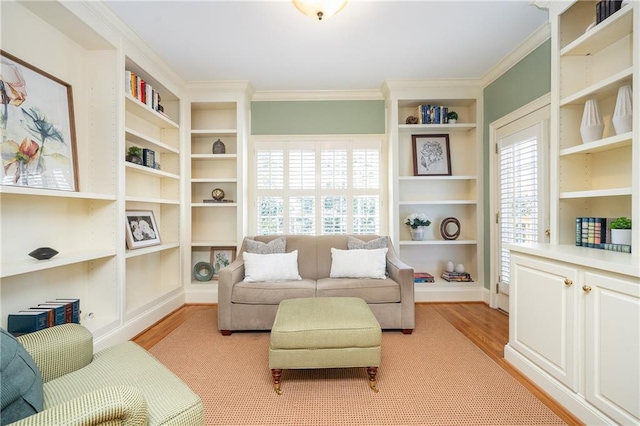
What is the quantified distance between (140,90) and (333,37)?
191 centimetres

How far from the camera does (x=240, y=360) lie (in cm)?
219

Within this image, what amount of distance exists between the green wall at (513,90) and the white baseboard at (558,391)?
5.20 ft

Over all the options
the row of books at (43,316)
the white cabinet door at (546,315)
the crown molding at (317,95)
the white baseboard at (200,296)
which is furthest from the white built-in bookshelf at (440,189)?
the row of books at (43,316)

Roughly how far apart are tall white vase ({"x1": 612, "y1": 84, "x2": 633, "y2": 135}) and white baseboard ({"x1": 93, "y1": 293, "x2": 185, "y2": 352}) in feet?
12.4

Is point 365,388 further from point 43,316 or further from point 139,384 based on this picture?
point 43,316

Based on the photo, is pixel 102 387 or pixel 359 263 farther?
pixel 359 263

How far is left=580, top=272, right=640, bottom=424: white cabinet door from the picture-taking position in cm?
128

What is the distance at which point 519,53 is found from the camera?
9.20 ft

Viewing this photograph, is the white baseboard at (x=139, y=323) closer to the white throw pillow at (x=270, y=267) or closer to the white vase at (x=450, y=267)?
the white throw pillow at (x=270, y=267)

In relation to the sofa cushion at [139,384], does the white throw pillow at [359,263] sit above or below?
above

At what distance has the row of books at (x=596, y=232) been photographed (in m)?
1.79

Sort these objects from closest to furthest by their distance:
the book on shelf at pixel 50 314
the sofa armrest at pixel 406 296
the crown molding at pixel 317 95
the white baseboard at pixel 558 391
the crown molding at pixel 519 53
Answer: the white baseboard at pixel 558 391, the book on shelf at pixel 50 314, the crown molding at pixel 519 53, the sofa armrest at pixel 406 296, the crown molding at pixel 317 95

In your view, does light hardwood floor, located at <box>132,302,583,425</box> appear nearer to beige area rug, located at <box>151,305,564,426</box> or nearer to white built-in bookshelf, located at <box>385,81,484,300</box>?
beige area rug, located at <box>151,305,564,426</box>

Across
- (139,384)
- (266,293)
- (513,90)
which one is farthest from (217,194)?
(513,90)
